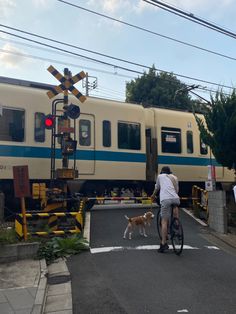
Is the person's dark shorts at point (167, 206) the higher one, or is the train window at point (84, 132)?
the train window at point (84, 132)

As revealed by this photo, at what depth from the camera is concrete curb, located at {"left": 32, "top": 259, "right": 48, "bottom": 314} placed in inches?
210

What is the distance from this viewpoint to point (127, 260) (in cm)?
777

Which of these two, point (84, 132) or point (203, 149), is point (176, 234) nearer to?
point (84, 132)

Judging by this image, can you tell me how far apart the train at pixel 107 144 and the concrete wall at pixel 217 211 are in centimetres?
307

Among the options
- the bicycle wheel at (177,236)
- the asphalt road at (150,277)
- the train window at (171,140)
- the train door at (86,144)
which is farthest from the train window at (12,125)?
the bicycle wheel at (177,236)

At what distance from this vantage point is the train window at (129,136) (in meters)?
13.9

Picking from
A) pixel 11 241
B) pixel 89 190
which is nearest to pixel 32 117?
pixel 89 190

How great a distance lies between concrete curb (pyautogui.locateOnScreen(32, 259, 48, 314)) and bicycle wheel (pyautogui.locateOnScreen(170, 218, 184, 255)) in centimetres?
256

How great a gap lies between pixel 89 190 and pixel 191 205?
12.7 feet

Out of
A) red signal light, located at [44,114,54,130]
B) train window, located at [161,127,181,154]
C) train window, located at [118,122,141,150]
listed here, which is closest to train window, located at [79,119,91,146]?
train window, located at [118,122,141,150]

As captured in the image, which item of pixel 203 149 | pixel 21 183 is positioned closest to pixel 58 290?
pixel 21 183

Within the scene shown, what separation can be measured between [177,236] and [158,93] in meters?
25.0

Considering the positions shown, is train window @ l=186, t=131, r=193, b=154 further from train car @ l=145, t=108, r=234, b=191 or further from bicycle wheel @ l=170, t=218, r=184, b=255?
bicycle wheel @ l=170, t=218, r=184, b=255

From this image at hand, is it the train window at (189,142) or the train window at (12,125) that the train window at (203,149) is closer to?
the train window at (189,142)
